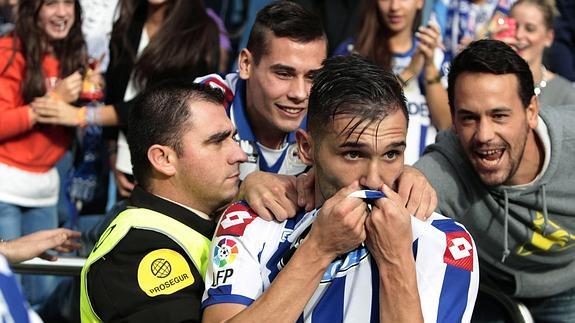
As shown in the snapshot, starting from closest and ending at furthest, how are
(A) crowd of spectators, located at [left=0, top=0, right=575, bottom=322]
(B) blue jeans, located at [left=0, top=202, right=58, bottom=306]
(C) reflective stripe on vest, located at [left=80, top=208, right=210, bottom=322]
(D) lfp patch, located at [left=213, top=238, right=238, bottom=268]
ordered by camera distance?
1. (D) lfp patch, located at [left=213, top=238, right=238, bottom=268]
2. (C) reflective stripe on vest, located at [left=80, top=208, right=210, bottom=322]
3. (A) crowd of spectators, located at [left=0, top=0, right=575, bottom=322]
4. (B) blue jeans, located at [left=0, top=202, right=58, bottom=306]

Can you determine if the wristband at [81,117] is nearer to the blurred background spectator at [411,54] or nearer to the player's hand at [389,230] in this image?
the blurred background spectator at [411,54]

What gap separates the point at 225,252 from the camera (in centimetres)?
340

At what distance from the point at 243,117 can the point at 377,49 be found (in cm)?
151

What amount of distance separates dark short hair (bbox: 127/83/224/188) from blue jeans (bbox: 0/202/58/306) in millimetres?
1939

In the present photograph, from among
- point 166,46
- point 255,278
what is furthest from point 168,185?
point 166,46

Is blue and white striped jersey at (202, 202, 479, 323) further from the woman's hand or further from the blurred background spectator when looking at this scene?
the woman's hand

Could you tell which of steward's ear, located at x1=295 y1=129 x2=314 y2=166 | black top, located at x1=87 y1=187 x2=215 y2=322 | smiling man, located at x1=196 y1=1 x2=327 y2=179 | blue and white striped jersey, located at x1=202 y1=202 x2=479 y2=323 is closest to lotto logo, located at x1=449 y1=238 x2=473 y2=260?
blue and white striped jersey, located at x1=202 y1=202 x2=479 y2=323

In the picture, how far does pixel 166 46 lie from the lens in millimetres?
5859

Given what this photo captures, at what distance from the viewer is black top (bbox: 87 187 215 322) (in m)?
3.51

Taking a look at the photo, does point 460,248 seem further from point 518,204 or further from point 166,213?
point 518,204

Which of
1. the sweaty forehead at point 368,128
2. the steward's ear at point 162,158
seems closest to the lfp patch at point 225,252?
the sweaty forehead at point 368,128

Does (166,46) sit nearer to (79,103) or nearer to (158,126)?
(79,103)

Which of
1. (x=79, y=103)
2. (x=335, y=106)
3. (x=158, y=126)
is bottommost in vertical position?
(x=79, y=103)

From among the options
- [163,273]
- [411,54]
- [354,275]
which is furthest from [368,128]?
[411,54]
